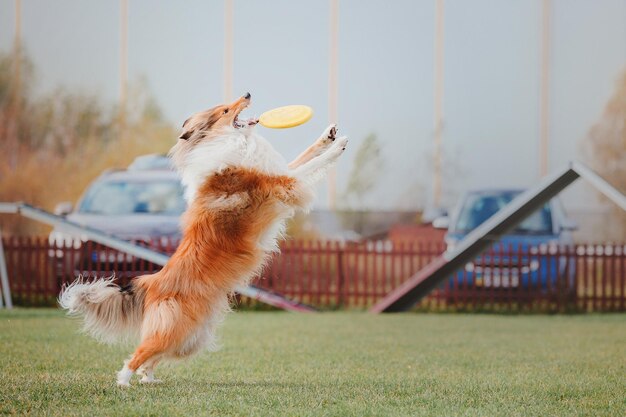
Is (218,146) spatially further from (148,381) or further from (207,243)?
(148,381)

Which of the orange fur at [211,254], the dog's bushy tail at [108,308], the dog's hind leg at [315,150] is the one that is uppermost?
the dog's hind leg at [315,150]

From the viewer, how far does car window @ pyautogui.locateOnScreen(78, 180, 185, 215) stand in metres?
13.3

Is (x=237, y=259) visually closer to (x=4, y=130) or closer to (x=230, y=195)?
(x=230, y=195)

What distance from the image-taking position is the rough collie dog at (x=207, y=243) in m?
5.54

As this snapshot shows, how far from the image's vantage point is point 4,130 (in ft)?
59.9

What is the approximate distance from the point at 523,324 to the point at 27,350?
6.50m

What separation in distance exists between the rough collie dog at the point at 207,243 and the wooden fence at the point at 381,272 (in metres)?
7.38

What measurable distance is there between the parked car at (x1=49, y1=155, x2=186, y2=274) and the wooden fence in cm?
5

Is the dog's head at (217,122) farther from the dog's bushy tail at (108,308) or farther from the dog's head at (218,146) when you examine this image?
the dog's bushy tail at (108,308)

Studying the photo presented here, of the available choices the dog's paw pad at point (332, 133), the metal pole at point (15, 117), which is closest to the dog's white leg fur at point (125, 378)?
the dog's paw pad at point (332, 133)

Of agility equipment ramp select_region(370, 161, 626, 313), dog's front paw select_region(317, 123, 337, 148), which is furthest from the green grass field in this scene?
dog's front paw select_region(317, 123, 337, 148)

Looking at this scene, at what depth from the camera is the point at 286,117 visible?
258 inches

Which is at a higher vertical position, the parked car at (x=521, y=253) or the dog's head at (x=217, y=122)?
the dog's head at (x=217, y=122)

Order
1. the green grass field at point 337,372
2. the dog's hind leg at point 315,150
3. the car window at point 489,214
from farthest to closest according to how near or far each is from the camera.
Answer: the car window at point 489,214 < the dog's hind leg at point 315,150 < the green grass field at point 337,372
